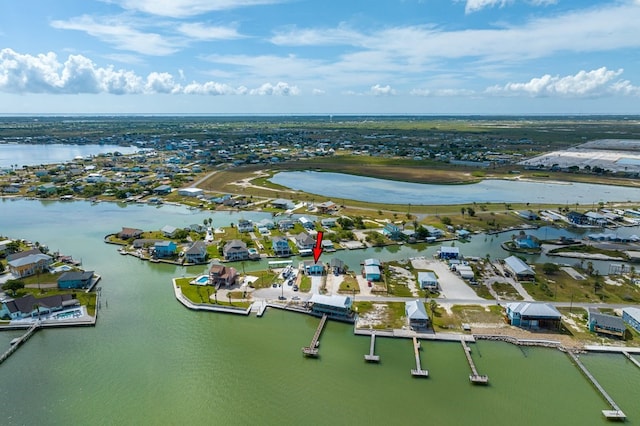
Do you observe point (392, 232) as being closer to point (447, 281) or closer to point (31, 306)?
point (447, 281)

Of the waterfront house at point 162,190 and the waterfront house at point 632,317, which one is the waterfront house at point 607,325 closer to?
the waterfront house at point 632,317

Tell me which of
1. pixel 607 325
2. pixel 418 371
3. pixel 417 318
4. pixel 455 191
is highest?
pixel 455 191

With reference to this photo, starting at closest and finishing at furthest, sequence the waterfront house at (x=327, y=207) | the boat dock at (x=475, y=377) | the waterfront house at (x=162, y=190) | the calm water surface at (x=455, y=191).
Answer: the boat dock at (x=475, y=377)
the waterfront house at (x=327, y=207)
the calm water surface at (x=455, y=191)
the waterfront house at (x=162, y=190)

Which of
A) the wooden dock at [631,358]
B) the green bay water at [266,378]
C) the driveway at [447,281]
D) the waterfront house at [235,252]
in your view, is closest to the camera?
the green bay water at [266,378]

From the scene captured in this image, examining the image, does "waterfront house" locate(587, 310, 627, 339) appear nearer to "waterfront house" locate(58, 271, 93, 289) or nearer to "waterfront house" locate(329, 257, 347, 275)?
"waterfront house" locate(329, 257, 347, 275)

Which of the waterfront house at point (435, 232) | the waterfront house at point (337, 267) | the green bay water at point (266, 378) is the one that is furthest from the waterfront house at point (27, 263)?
the waterfront house at point (435, 232)

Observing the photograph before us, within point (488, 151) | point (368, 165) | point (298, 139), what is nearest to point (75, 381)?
point (368, 165)

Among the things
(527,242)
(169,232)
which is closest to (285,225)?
(169,232)
